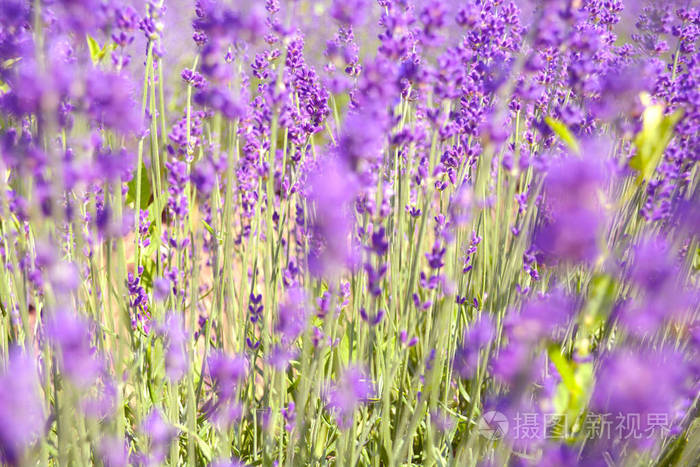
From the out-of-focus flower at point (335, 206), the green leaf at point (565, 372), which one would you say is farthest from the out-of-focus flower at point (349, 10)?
the green leaf at point (565, 372)

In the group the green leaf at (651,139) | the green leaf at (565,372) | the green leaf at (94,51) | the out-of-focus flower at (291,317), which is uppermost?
the green leaf at (94,51)

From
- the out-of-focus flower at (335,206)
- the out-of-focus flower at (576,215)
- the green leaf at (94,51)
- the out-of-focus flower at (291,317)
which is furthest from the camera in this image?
the out-of-focus flower at (291,317)

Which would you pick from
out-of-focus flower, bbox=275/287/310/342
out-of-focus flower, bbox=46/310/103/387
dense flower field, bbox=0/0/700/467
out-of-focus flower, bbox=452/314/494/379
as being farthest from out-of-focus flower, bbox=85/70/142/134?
out-of-focus flower, bbox=452/314/494/379

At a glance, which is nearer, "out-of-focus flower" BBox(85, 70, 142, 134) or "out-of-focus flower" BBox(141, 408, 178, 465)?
"out-of-focus flower" BBox(85, 70, 142, 134)

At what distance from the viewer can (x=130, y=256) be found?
349 cm

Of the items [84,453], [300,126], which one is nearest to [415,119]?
[300,126]

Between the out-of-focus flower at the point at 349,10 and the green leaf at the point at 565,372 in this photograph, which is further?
the out-of-focus flower at the point at 349,10

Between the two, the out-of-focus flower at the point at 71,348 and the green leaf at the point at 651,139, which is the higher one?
the green leaf at the point at 651,139

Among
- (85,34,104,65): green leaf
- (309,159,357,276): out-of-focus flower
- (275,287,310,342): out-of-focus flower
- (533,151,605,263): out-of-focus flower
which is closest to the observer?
(533,151,605,263): out-of-focus flower

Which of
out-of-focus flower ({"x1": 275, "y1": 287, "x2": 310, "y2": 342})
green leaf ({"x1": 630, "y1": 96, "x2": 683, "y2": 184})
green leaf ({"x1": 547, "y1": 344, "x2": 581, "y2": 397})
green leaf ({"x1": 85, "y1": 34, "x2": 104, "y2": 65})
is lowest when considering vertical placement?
out-of-focus flower ({"x1": 275, "y1": 287, "x2": 310, "y2": 342})

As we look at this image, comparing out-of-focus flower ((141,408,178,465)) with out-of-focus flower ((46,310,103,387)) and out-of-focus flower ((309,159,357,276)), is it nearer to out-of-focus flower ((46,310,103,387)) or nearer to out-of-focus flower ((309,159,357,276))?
out-of-focus flower ((46,310,103,387))

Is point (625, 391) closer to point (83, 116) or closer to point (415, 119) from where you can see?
point (83, 116)
